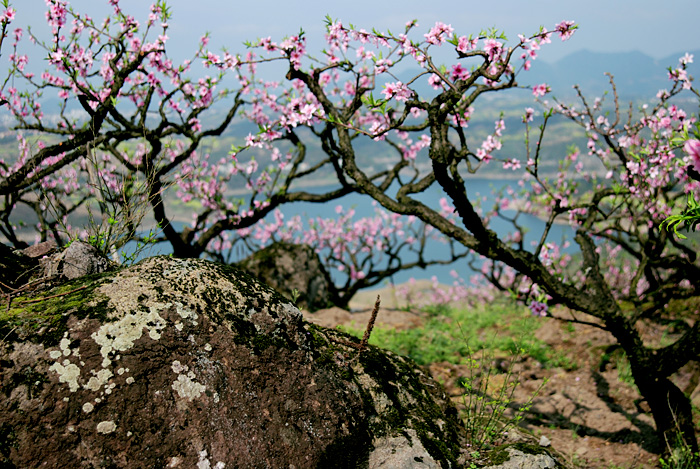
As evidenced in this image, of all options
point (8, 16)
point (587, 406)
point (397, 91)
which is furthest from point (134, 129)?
point (587, 406)

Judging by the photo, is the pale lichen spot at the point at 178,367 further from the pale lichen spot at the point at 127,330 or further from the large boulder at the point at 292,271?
the large boulder at the point at 292,271

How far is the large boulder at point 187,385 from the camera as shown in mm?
1929

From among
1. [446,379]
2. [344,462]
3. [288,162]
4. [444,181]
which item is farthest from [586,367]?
[288,162]

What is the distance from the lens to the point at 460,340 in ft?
23.7

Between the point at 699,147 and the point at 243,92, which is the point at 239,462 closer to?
the point at 699,147

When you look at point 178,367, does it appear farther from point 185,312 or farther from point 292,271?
point 292,271

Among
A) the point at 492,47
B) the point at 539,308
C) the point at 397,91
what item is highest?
the point at 492,47

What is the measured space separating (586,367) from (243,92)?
315 inches

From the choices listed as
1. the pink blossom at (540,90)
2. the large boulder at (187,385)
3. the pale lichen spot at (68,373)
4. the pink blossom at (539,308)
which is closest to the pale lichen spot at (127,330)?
the large boulder at (187,385)

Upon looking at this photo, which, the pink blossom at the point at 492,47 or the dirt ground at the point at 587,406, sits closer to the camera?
the pink blossom at the point at 492,47

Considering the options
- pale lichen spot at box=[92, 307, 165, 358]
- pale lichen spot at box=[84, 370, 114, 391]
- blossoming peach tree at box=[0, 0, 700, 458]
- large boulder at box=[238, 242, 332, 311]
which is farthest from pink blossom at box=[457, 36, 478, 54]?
large boulder at box=[238, 242, 332, 311]

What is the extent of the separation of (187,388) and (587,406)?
521 cm

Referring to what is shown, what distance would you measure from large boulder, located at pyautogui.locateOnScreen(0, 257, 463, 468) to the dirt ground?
1.26 m

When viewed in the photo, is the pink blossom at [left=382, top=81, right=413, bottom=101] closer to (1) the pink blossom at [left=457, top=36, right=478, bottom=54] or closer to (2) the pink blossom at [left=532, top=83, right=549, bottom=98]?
(1) the pink blossom at [left=457, top=36, right=478, bottom=54]
